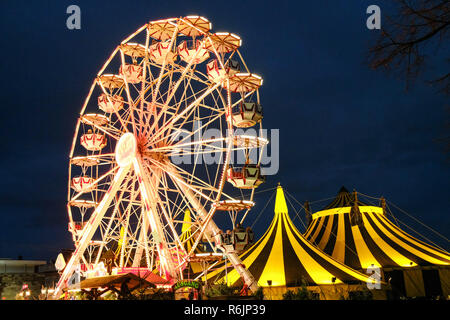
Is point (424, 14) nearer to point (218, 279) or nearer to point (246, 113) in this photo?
point (246, 113)

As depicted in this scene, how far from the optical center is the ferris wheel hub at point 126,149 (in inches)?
584

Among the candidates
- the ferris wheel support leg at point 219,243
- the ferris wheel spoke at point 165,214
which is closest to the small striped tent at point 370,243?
the ferris wheel support leg at point 219,243

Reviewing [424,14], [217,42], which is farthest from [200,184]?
[424,14]

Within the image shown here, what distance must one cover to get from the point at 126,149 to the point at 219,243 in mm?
4588

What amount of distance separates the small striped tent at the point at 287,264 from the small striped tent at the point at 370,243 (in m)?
2.62

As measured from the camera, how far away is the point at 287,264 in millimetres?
15539

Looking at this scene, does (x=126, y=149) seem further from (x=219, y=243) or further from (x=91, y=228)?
(x=219, y=243)

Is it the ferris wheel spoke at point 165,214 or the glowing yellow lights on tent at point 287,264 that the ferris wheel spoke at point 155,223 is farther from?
the glowing yellow lights on tent at point 287,264

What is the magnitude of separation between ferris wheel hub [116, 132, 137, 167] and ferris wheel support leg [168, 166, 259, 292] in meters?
1.48

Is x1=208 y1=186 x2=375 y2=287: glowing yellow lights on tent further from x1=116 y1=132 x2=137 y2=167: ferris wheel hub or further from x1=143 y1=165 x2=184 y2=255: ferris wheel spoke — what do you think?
x1=116 y1=132 x2=137 y2=167: ferris wheel hub

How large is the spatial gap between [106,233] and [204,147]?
4.57 m
